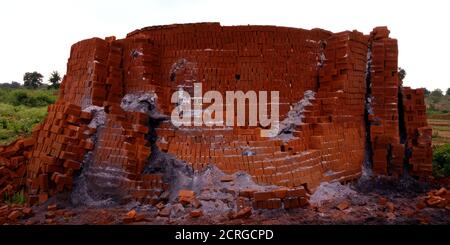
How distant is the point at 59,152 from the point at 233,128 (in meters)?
3.00

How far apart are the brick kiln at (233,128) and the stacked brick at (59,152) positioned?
18mm

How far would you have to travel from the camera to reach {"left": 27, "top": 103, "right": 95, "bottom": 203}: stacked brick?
6.87m

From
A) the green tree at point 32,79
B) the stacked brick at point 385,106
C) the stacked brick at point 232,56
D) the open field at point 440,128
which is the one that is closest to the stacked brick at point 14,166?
the stacked brick at point 232,56

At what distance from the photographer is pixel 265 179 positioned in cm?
659

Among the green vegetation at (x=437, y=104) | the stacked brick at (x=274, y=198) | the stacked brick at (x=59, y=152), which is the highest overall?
the green vegetation at (x=437, y=104)

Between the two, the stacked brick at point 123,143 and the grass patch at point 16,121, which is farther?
the grass patch at point 16,121

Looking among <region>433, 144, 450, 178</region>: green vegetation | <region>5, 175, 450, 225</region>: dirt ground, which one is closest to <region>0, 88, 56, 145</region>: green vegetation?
<region>5, 175, 450, 225</region>: dirt ground

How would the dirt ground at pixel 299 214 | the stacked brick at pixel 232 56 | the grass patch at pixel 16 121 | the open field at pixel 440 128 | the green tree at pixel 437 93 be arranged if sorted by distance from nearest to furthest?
the dirt ground at pixel 299 214 → the stacked brick at pixel 232 56 → the grass patch at pixel 16 121 → the open field at pixel 440 128 → the green tree at pixel 437 93

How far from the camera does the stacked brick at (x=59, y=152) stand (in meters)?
6.87

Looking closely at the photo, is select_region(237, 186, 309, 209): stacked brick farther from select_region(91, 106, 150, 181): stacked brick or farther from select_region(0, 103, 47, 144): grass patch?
select_region(0, 103, 47, 144): grass patch

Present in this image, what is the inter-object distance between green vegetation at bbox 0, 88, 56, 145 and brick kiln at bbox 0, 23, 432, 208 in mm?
9013

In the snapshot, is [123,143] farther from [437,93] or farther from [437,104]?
[437,93]

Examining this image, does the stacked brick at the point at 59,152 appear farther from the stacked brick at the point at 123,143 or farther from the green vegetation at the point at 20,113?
the green vegetation at the point at 20,113

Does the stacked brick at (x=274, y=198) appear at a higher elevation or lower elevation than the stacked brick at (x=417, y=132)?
lower
